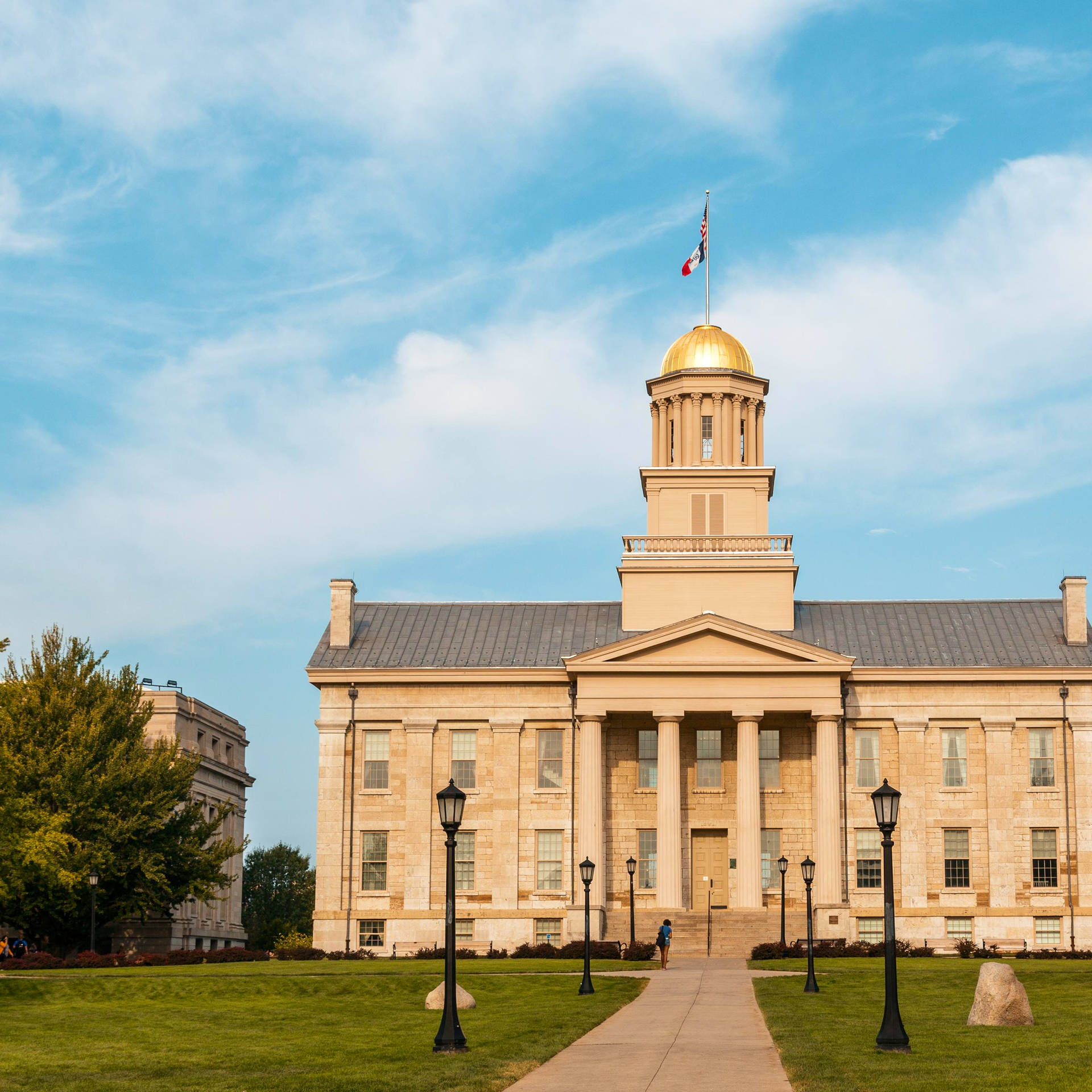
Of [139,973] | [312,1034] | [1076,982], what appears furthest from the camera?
[139,973]

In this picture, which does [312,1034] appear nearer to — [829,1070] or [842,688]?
[829,1070]

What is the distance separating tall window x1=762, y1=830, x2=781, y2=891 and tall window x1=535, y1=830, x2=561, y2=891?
806 cm

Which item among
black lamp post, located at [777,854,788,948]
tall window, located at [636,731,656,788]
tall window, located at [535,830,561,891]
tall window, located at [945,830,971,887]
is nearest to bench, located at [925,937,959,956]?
tall window, located at [945,830,971,887]

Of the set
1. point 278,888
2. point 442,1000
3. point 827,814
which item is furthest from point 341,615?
point 278,888

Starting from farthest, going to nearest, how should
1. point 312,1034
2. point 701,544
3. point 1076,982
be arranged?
1. point 701,544
2. point 1076,982
3. point 312,1034

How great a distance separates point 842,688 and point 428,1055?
1627 inches

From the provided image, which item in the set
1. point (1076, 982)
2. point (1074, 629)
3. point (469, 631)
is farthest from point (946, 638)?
point (1076, 982)

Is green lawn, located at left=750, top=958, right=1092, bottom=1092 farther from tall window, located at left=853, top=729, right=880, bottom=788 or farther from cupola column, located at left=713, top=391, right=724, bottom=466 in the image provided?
cupola column, located at left=713, top=391, right=724, bottom=466

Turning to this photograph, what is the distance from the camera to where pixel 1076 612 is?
6366 centimetres

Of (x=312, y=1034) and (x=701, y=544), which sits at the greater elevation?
(x=701, y=544)

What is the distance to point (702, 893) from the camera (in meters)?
61.2

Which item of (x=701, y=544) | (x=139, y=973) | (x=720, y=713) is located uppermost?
(x=701, y=544)

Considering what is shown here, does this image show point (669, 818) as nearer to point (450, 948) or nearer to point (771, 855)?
point (771, 855)

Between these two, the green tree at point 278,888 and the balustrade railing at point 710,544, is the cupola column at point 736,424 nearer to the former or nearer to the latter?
the balustrade railing at point 710,544
